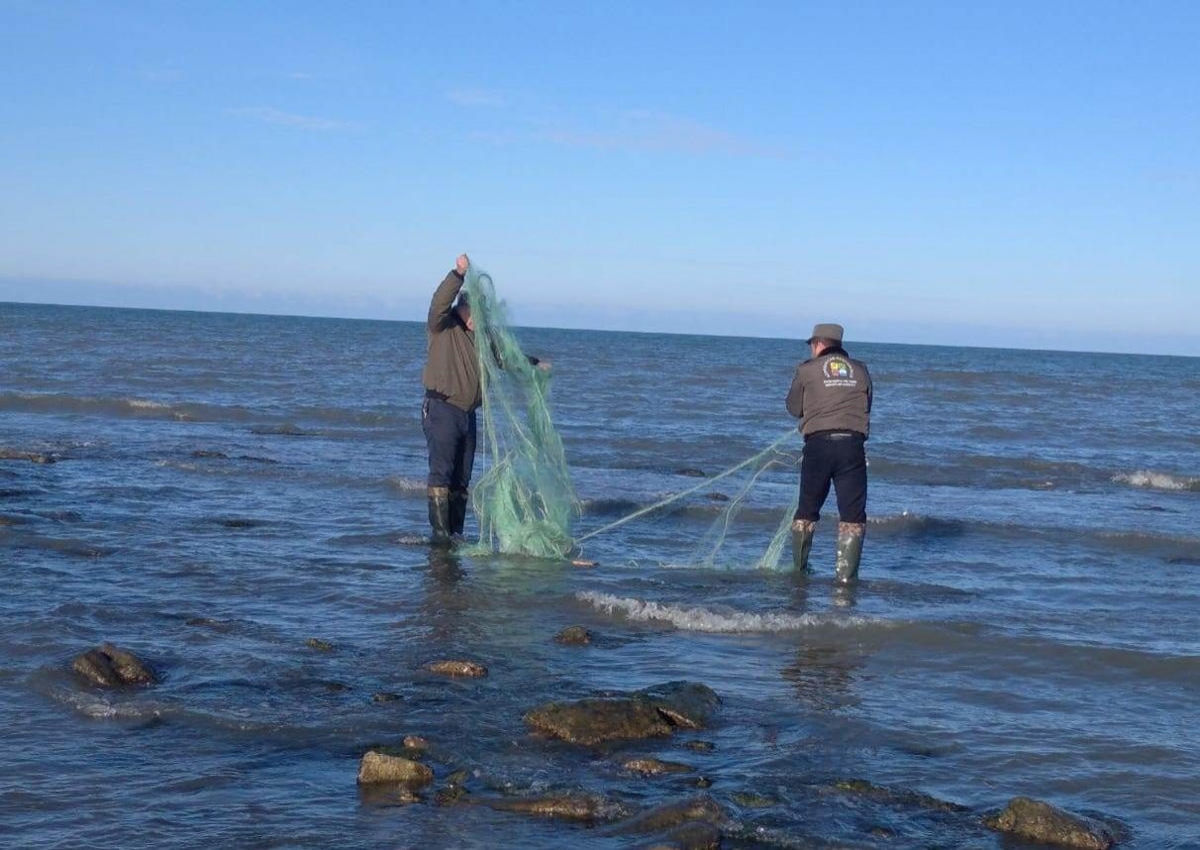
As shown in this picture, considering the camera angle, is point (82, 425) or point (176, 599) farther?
point (82, 425)

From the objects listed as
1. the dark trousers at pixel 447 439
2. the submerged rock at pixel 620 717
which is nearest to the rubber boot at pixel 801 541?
the dark trousers at pixel 447 439

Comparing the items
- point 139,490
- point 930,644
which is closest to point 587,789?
point 930,644

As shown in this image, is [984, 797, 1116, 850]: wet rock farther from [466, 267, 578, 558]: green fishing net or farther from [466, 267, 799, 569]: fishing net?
[466, 267, 578, 558]: green fishing net

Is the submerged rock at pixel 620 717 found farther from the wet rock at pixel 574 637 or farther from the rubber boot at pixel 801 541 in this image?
the rubber boot at pixel 801 541

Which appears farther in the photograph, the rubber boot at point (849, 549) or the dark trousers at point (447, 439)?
the dark trousers at point (447, 439)

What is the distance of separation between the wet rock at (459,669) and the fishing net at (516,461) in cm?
344

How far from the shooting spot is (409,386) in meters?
33.7

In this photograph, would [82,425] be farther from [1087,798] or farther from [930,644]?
[1087,798]

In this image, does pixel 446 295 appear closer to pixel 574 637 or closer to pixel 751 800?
pixel 574 637

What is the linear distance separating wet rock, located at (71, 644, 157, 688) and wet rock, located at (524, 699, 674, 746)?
76.0 inches

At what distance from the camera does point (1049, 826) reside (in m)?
4.86

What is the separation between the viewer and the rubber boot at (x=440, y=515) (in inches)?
415

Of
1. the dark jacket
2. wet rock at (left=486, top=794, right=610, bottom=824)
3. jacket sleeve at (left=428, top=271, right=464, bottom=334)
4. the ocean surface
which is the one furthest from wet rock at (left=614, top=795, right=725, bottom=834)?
jacket sleeve at (left=428, top=271, right=464, bottom=334)

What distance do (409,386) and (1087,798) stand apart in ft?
95.8
